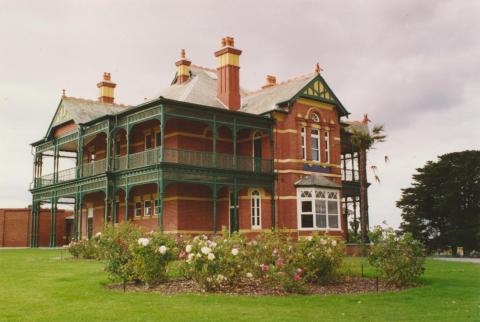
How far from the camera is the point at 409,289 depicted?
13609 millimetres

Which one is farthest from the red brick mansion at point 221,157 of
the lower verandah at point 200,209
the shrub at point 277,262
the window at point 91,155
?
the shrub at point 277,262

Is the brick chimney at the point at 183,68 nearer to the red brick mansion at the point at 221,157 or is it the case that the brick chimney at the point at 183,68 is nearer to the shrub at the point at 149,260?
the red brick mansion at the point at 221,157

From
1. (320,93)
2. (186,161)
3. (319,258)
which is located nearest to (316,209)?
(320,93)

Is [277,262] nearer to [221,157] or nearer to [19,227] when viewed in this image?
[221,157]

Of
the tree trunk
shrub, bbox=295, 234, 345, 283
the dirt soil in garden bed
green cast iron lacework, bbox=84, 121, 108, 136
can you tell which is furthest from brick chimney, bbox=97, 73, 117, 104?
shrub, bbox=295, 234, 345, 283

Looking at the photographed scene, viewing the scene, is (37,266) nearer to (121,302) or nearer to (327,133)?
(121,302)

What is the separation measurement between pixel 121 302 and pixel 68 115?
77.5 feet

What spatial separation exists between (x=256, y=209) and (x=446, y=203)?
14659 millimetres

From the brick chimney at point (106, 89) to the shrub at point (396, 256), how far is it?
27.4 meters

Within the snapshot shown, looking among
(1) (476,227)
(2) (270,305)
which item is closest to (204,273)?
(2) (270,305)

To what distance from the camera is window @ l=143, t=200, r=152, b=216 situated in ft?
101

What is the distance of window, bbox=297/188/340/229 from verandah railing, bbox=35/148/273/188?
235cm

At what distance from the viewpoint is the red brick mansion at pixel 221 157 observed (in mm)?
27016

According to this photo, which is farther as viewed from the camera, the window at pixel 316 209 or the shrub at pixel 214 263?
the window at pixel 316 209
